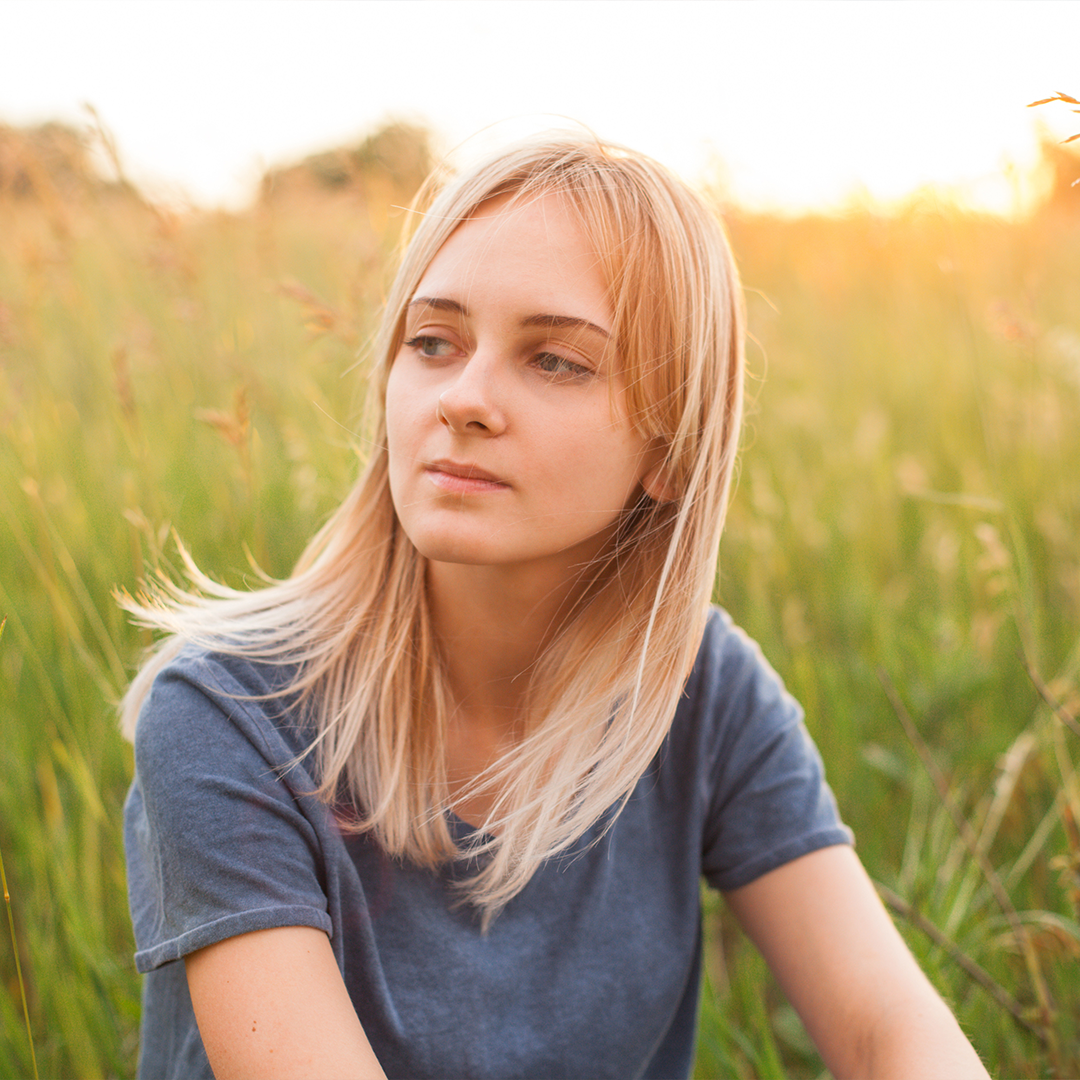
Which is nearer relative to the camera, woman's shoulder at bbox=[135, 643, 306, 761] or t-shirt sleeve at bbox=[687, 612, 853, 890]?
woman's shoulder at bbox=[135, 643, 306, 761]

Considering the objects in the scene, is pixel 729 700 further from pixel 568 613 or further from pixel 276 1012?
pixel 276 1012

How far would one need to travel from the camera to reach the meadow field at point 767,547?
1428mm

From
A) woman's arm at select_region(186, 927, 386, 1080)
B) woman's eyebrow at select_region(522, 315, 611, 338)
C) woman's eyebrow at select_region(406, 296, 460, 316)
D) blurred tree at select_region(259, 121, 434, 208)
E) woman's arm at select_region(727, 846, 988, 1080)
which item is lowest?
woman's arm at select_region(727, 846, 988, 1080)

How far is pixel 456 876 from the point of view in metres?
1.14

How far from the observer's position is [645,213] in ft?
3.95

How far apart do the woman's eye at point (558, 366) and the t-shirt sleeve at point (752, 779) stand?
1.69ft

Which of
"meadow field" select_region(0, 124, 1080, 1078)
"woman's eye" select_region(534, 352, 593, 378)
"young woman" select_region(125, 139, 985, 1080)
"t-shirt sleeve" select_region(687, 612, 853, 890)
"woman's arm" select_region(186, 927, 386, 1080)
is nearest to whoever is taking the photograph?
"woman's arm" select_region(186, 927, 386, 1080)

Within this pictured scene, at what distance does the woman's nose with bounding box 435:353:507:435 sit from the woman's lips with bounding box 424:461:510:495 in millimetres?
44

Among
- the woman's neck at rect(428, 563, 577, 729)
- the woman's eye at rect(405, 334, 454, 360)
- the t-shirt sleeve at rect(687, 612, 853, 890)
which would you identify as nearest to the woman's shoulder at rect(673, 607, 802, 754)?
the t-shirt sleeve at rect(687, 612, 853, 890)

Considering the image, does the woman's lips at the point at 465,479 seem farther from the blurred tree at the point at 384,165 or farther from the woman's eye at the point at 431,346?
the blurred tree at the point at 384,165

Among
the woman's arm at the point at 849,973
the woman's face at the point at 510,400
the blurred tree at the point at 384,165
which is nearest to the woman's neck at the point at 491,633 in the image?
the woman's face at the point at 510,400

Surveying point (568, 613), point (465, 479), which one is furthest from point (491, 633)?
point (465, 479)

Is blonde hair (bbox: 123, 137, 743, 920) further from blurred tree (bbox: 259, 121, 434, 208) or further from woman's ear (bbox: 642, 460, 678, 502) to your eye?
blurred tree (bbox: 259, 121, 434, 208)

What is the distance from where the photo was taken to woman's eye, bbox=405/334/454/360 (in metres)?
1.18
